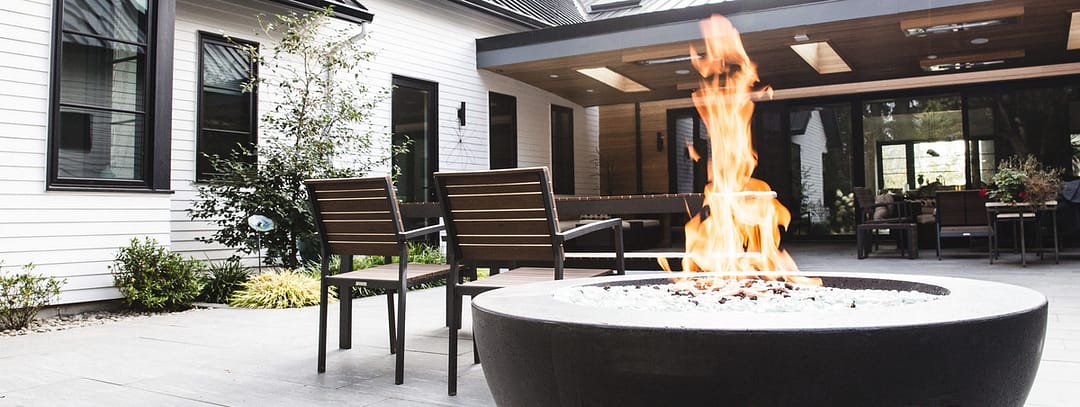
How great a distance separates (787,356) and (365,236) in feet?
7.75

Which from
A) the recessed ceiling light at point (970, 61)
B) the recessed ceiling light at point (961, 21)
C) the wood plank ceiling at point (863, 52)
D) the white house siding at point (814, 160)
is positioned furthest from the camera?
the white house siding at point (814, 160)

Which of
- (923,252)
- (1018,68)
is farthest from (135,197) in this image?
(1018,68)

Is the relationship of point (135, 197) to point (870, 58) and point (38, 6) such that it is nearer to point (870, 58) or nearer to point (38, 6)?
point (38, 6)

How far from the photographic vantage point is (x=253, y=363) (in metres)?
3.27

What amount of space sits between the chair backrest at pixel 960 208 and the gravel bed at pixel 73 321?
7.92 metres

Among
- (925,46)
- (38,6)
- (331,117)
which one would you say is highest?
(925,46)

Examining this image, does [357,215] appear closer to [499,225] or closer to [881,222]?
[499,225]

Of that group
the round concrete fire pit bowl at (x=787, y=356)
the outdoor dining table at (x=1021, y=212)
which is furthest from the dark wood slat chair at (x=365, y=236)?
the outdoor dining table at (x=1021, y=212)

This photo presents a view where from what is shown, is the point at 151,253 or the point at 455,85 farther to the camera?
the point at 455,85

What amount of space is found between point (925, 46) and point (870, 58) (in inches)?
30.8

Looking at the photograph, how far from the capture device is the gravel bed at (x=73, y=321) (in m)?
4.47

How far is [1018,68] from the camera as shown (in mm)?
10477

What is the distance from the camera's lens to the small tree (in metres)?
6.28

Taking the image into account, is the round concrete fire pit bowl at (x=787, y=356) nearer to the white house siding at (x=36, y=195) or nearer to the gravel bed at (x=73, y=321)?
the gravel bed at (x=73, y=321)
